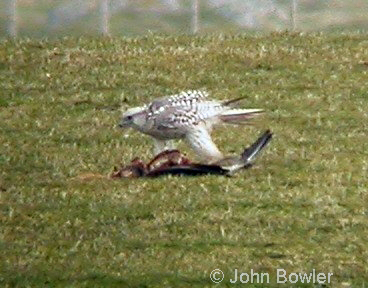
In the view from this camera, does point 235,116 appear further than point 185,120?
Yes

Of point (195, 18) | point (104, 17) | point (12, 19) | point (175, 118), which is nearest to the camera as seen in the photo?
point (175, 118)

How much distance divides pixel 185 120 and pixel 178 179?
468mm

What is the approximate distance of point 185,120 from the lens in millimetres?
12977

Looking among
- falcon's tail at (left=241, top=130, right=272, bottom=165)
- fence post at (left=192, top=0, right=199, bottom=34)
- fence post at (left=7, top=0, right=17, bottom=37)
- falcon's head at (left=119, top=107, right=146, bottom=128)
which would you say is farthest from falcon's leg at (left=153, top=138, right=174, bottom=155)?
fence post at (left=192, top=0, right=199, bottom=34)

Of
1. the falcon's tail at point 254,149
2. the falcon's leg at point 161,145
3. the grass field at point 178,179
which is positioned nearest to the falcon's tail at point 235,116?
the falcon's tail at point 254,149

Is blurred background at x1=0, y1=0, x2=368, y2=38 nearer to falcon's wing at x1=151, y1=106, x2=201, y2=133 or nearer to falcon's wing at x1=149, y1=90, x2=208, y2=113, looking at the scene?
falcon's wing at x1=149, y1=90, x2=208, y2=113

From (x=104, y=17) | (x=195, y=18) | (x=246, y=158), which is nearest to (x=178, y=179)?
(x=246, y=158)

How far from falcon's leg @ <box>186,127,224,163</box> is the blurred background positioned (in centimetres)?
850

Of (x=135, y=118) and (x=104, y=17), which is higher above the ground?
(x=104, y=17)

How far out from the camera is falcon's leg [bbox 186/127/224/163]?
13.1 m

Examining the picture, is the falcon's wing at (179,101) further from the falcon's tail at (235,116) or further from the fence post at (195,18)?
the fence post at (195,18)

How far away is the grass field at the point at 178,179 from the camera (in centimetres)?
1078

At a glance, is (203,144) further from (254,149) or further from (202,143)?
(254,149)

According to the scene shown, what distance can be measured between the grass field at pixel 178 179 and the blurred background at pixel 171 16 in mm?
2046
